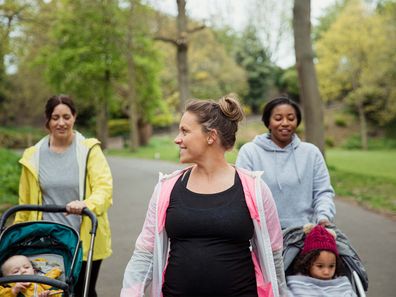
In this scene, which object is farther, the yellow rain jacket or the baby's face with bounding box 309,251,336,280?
the yellow rain jacket

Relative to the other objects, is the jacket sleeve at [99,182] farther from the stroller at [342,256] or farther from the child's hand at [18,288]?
the stroller at [342,256]

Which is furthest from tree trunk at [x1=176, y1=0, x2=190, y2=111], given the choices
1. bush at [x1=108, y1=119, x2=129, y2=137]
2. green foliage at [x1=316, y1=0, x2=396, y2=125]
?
bush at [x1=108, y1=119, x2=129, y2=137]

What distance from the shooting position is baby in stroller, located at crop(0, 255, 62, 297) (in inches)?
118

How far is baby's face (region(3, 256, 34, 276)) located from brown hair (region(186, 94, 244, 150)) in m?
1.57

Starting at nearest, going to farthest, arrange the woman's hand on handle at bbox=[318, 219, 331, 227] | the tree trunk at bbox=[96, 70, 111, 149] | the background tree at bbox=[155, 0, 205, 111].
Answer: the woman's hand on handle at bbox=[318, 219, 331, 227] → the background tree at bbox=[155, 0, 205, 111] → the tree trunk at bbox=[96, 70, 111, 149]

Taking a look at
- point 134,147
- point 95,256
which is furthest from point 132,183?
point 134,147

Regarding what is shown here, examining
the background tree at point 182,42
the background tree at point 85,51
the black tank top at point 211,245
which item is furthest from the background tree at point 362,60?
the black tank top at point 211,245

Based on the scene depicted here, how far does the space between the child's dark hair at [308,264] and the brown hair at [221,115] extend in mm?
1055

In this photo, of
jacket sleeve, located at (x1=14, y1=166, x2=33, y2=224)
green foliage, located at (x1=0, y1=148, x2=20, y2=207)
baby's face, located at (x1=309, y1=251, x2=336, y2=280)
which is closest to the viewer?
baby's face, located at (x1=309, y1=251, x2=336, y2=280)

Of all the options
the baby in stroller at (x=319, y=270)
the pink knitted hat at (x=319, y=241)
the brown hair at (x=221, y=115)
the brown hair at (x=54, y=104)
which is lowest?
the baby in stroller at (x=319, y=270)

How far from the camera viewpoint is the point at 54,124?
3859 mm

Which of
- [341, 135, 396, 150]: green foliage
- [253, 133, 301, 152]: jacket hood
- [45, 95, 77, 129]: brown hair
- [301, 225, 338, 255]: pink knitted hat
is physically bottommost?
[341, 135, 396, 150]: green foliage

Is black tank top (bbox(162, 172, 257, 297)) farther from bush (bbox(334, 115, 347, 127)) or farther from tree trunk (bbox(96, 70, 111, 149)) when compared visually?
bush (bbox(334, 115, 347, 127))

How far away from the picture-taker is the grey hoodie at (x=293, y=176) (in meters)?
3.77
